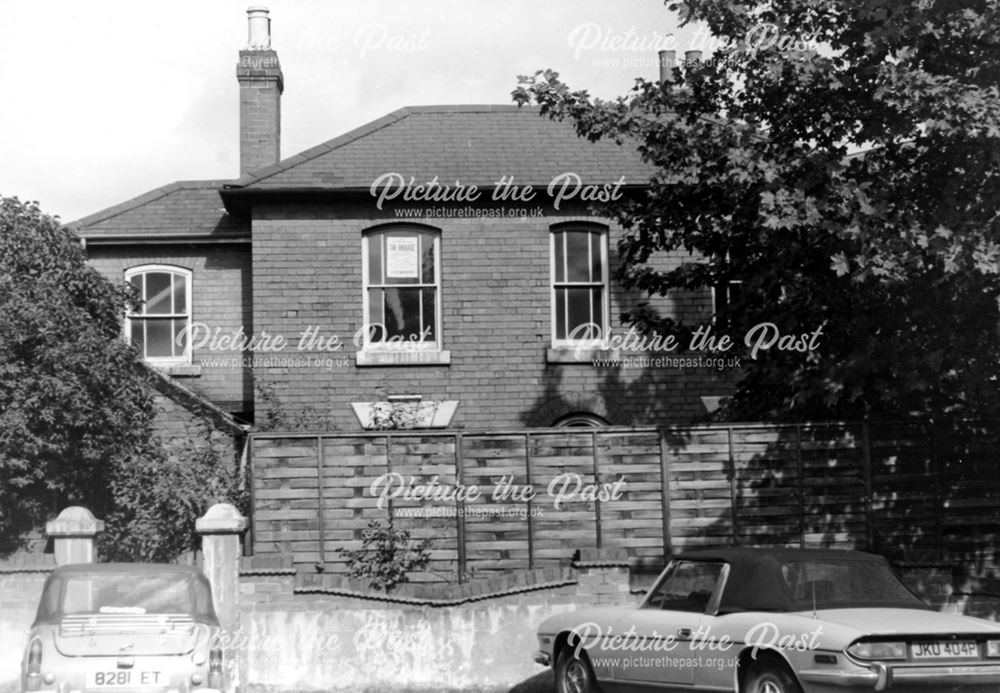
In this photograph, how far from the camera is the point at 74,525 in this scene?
15352mm

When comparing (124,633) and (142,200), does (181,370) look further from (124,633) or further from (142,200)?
(124,633)

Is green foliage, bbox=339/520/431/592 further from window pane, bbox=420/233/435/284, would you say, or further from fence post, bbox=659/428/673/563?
window pane, bbox=420/233/435/284

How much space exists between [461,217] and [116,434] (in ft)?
24.9

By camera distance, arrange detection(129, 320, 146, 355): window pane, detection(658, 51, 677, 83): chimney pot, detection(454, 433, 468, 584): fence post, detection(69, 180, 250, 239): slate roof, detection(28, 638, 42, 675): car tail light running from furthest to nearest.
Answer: detection(658, 51, 677, 83): chimney pot, detection(69, 180, 250, 239): slate roof, detection(129, 320, 146, 355): window pane, detection(454, 433, 468, 584): fence post, detection(28, 638, 42, 675): car tail light

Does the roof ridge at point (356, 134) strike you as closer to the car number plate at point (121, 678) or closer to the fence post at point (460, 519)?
the fence post at point (460, 519)

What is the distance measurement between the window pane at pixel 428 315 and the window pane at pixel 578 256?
2302mm

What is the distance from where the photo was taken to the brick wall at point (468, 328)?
22.8 meters

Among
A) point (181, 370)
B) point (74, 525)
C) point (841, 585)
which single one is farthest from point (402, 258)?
point (841, 585)

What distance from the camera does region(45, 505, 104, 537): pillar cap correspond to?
15352mm

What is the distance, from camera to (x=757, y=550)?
1184 cm

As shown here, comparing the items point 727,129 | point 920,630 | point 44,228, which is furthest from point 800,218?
point 44,228

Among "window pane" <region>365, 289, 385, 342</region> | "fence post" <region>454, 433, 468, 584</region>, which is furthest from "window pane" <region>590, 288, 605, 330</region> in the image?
"fence post" <region>454, 433, 468, 584</region>

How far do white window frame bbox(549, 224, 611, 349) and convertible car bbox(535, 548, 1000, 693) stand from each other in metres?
10.2

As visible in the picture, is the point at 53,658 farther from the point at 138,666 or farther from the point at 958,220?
the point at 958,220
